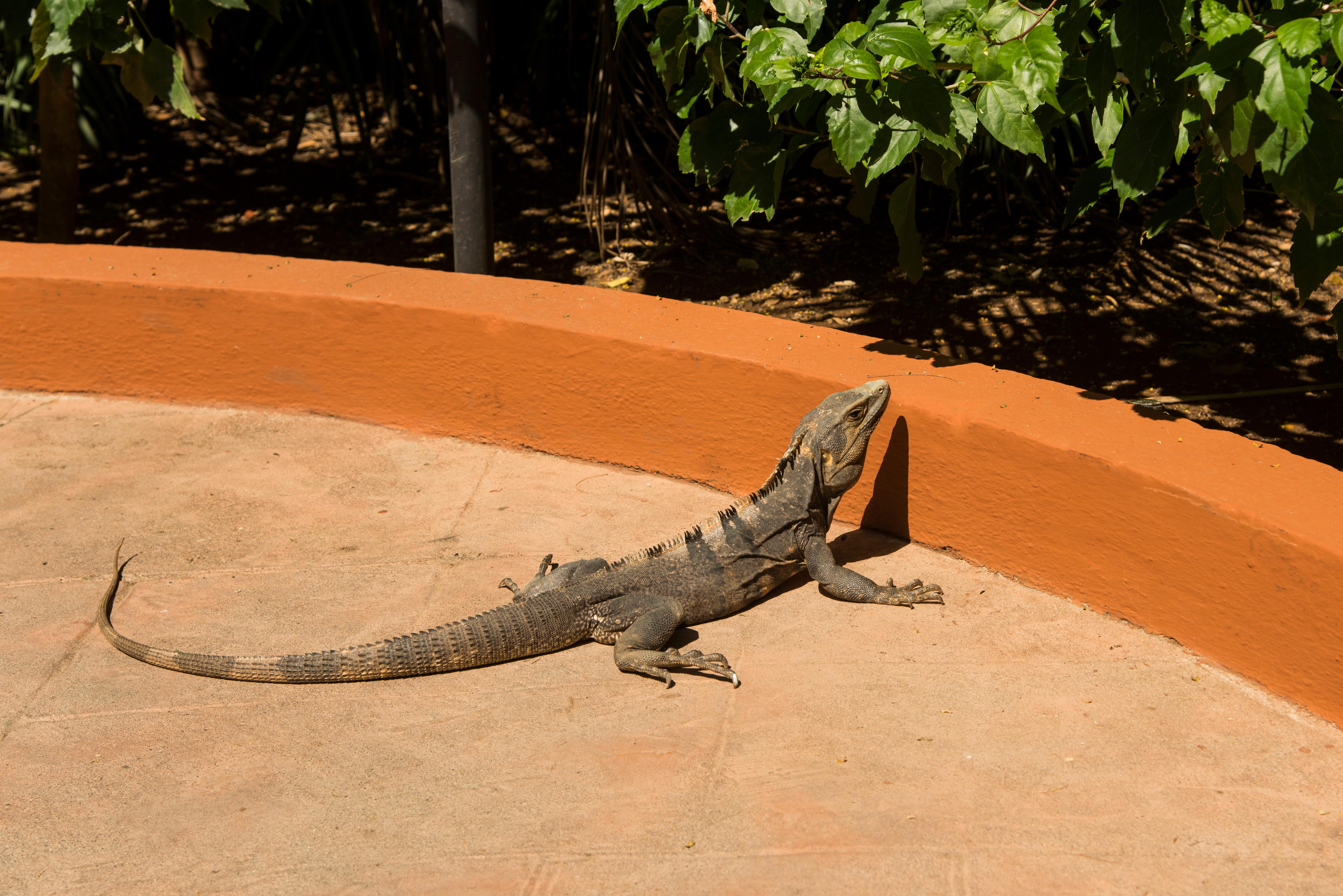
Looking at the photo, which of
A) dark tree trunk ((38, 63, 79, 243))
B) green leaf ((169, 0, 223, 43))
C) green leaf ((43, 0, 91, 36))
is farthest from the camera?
dark tree trunk ((38, 63, 79, 243))

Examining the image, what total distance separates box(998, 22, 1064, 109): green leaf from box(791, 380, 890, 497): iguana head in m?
1.21

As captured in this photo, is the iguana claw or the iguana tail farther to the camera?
the iguana claw

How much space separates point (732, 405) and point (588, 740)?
68.6 inches

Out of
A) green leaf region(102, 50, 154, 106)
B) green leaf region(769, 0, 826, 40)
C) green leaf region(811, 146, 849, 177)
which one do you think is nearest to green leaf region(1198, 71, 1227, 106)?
green leaf region(769, 0, 826, 40)

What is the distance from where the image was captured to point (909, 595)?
411 centimetres

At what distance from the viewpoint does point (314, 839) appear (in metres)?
3.11

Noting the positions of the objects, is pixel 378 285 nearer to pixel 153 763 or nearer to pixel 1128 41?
pixel 153 763

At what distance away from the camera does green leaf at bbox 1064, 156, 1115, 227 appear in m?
4.33

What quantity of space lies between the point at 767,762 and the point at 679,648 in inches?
31.5

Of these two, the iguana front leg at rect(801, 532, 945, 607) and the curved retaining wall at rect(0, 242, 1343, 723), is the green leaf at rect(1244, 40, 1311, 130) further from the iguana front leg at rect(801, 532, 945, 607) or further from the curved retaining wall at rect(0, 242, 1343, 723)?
the iguana front leg at rect(801, 532, 945, 607)

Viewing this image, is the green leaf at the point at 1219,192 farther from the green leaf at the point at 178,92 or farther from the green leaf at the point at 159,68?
the green leaf at the point at 159,68

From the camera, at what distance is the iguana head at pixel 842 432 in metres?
4.27

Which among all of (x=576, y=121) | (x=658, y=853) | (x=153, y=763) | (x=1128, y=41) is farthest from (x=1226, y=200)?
(x=576, y=121)

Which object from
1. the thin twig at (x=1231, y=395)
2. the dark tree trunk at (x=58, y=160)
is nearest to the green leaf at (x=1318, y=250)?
the thin twig at (x=1231, y=395)
